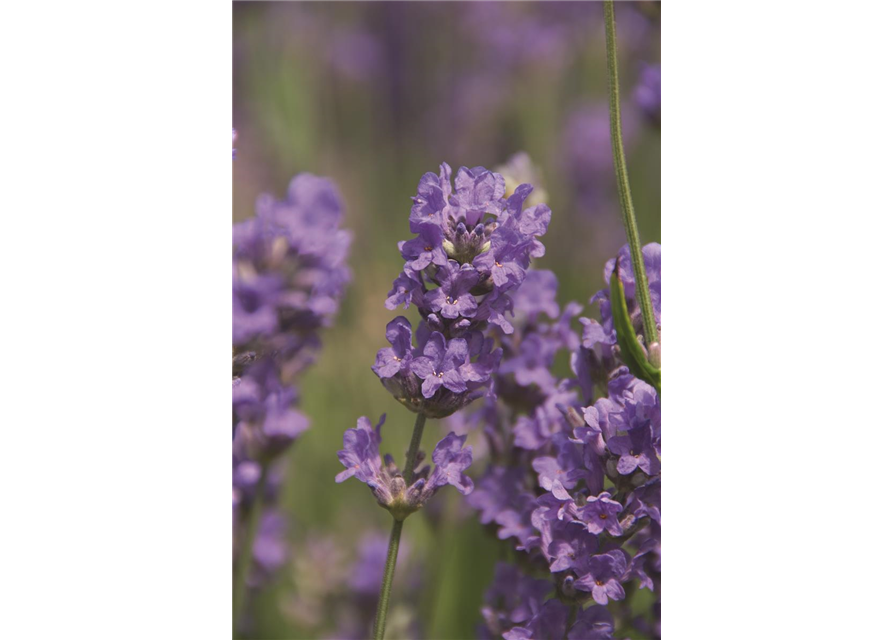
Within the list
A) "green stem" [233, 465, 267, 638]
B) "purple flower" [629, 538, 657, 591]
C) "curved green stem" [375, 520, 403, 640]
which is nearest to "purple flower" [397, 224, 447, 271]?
"curved green stem" [375, 520, 403, 640]

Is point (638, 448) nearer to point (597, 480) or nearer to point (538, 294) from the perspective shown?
point (597, 480)

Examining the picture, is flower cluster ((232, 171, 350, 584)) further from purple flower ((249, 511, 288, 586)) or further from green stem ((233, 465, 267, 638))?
purple flower ((249, 511, 288, 586))

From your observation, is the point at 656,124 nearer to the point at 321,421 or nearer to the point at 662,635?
the point at 662,635

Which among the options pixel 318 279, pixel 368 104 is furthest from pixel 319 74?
pixel 318 279

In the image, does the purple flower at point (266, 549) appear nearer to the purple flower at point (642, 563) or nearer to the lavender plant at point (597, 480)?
the lavender plant at point (597, 480)

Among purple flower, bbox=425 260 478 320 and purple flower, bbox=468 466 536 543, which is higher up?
purple flower, bbox=425 260 478 320

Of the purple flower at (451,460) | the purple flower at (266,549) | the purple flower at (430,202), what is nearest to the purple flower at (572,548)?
the purple flower at (451,460)
